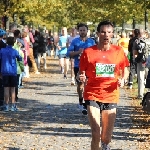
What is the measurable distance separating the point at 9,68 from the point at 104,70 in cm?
631

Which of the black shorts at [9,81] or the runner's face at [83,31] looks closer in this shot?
the runner's face at [83,31]

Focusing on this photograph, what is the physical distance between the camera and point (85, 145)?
377 inches

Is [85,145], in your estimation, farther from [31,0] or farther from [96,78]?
[31,0]

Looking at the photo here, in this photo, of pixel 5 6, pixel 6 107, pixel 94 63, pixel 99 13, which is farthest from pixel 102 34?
pixel 99 13

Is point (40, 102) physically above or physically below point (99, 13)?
below

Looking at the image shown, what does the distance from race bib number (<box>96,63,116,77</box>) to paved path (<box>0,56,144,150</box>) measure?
1966mm

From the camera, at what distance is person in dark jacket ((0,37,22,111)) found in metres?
13.6

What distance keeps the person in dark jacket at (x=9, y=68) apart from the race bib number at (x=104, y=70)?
5.98 m

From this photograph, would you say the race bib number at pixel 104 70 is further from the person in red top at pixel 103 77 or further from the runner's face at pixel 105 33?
the runner's face at pixel 105 33

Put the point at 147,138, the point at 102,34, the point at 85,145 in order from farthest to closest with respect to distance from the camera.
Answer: the point at 147,138, the point at 85,145, the point at 102,34

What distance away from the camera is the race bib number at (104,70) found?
7.70m

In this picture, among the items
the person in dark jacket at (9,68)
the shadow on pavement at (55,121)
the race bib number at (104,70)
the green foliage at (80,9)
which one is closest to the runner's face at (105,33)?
the race bib number at (104,70)

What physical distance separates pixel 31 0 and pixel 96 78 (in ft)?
69.8

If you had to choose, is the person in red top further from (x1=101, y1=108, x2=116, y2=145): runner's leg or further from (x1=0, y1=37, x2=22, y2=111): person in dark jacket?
(x1=0, y1=37, x2=22, y2=111): person in dark jacket
